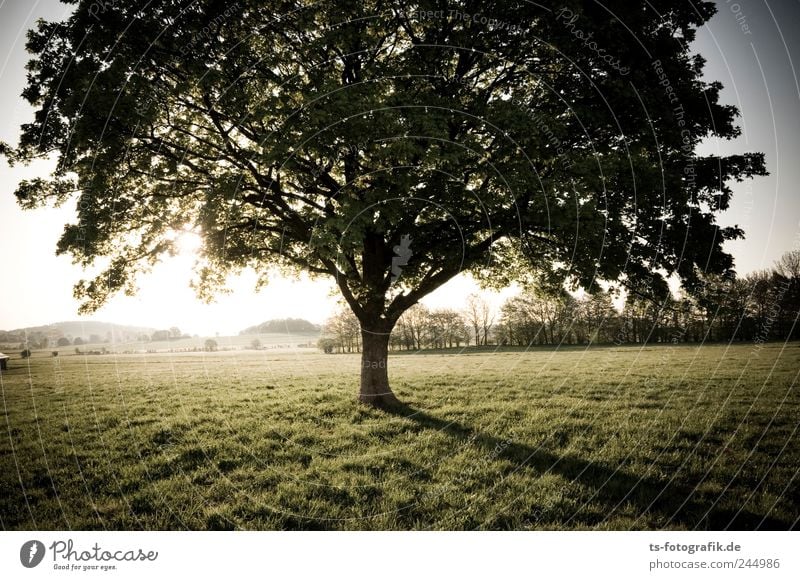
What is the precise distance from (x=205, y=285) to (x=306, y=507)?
35.9ft

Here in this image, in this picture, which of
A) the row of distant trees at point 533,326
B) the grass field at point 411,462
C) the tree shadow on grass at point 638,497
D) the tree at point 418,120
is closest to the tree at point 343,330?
the row of distant trees at point 533,326

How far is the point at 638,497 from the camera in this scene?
19.9 ft

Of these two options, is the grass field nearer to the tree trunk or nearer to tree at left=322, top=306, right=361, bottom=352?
the tree trunk

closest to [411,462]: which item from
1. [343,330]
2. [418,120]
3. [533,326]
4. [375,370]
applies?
[375,370]

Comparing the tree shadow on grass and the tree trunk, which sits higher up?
the tree trunk

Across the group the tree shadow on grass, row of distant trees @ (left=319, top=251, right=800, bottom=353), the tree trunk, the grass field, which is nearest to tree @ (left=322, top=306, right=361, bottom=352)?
row of distant trees @ (left=319, top=251, right=800, bottom=353)

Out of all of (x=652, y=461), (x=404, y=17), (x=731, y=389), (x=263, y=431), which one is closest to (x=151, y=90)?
(x=404, y=17)

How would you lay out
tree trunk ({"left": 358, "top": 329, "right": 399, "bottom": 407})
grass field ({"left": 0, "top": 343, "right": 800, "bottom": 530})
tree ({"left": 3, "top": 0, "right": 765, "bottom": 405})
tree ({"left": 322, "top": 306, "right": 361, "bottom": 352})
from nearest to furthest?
grass field ({"left": 0, "top": 343, "right": 800, "bottom": 530}), tree ({"left": 3, "top": 0, "right": 765, "bottom": 405}), tree trunk ({"left": 358, "top": 329, "right": 399, "bottom": 407}), tree ({"left": 322, "top": 306, "right": 361, "bottom": 352})
